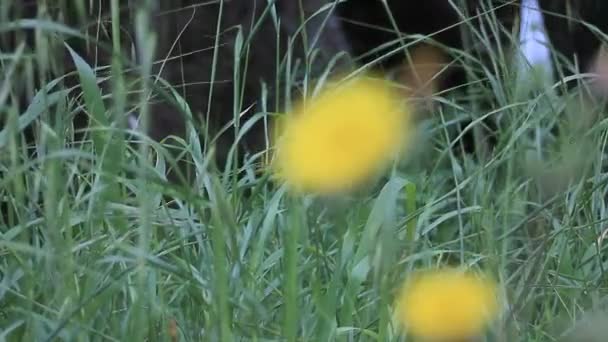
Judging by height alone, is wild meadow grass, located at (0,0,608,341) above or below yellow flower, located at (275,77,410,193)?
below

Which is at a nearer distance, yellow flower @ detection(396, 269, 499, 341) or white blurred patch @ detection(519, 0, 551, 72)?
yellow flower @ detection(396, 269, 499, 341)

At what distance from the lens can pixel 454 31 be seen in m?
3.35

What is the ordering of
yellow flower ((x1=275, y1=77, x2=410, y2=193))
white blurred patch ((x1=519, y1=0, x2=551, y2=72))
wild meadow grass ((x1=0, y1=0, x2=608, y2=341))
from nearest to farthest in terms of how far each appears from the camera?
yellow flower ((x1=275, y1=77, x2=410, y2=193))
wild meadow grass ((x1=0, y1=0, x2=608, y2=341))
white blurred patch ((x1=519, y1=0, x2=551, y2=72))

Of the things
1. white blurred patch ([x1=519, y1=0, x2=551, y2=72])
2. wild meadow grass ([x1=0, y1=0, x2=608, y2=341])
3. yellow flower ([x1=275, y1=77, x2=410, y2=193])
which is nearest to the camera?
yellow flower ([x1=275, y1=77, x2=410, y2=193])

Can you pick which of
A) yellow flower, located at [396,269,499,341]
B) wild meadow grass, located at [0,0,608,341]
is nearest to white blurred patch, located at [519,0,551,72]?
wild meadow grass, located at [0,0,608,341]

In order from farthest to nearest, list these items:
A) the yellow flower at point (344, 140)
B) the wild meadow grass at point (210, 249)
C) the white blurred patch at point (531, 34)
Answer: the white blurred patch at point (531, 34) < the wild meadow grass at point (210, 249) < the yellow flower at point (344, 140)

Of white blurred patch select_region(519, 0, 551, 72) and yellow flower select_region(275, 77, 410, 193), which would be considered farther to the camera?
white blurred patch select_region(519, 0, 551, 72)

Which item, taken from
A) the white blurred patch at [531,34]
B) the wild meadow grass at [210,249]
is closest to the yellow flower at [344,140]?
the wild meadow grass at [210,249]

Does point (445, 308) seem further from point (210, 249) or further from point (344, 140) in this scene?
point (210, 249)

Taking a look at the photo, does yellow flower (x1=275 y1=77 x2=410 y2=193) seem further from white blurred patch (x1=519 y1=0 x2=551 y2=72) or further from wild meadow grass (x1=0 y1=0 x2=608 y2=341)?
white blurred patch (x1=519 y1=0 x2=551 y2=72)

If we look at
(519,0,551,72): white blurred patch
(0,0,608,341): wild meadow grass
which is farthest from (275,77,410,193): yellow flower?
(519,0,551,72): white blurred patch

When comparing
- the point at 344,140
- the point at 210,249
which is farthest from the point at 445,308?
the point at 210,249

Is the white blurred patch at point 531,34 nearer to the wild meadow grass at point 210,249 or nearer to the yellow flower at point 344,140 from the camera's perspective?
the wild meadow grass at point 210,249

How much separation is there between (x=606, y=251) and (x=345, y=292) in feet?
2.27
